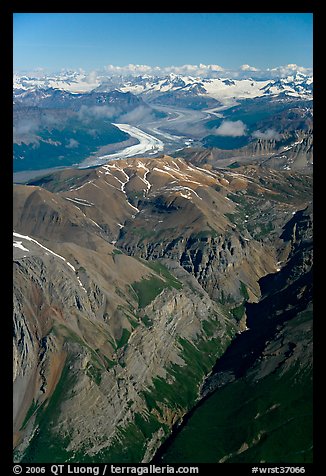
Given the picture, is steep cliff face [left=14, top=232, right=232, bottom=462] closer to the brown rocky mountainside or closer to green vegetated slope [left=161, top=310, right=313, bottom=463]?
the brown rocky mountainside

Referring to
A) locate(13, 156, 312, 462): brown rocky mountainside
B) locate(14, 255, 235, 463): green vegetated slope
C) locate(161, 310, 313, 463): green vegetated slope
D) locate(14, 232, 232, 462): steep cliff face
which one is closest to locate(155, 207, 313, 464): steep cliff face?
locate(161, 310, 313, 463): green vegetated slope

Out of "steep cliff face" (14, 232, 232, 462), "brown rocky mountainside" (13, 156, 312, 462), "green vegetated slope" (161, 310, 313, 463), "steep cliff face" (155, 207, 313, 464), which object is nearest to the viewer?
"green vegetated slope" (161, 310, 313, 463)

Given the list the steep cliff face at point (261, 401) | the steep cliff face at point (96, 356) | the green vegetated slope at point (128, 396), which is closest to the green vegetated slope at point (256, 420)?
the steep cliff face at point (261, 401)

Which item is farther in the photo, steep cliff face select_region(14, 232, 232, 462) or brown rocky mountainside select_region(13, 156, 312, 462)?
brown rocky mountainside select_region(13, 156, 312, 462)

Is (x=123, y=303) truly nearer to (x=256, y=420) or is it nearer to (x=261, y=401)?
(x=261, y=401)

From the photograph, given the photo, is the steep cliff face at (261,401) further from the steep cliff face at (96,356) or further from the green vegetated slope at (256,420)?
the steep cliff face at (96,356)

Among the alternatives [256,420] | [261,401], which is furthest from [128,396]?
[261,401]

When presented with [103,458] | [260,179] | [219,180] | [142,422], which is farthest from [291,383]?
[260,179]
